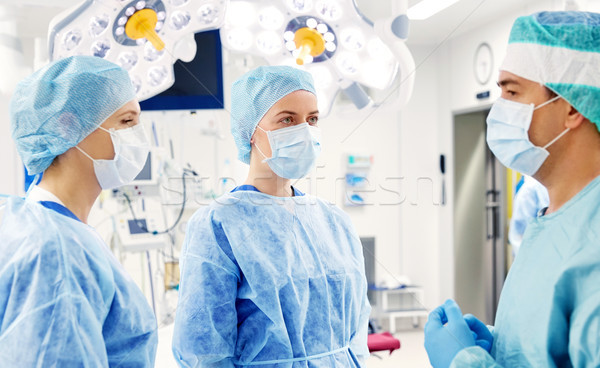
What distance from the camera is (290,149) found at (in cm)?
119

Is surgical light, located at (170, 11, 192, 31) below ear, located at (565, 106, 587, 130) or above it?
above

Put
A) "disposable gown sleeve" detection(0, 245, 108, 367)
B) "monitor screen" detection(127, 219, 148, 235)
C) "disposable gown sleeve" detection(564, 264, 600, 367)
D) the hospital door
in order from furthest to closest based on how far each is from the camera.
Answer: the hospital door
"monitor screen" detection(127, 219, 148, 235)
"disposable gown sleeve" detection(0, 245, 108, 367)
"disposable gown sleeve" detection(564, 264, 600, 367)

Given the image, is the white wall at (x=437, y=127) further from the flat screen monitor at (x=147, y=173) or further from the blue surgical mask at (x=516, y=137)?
the flat screen monitor at (x=147, y=173)

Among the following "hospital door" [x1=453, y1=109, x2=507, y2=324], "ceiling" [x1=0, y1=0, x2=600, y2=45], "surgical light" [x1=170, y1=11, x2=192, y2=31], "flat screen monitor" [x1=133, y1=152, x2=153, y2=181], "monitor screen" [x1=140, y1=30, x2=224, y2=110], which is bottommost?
"hospital door" [x1=453, y1=109, x2=507, y2=324]

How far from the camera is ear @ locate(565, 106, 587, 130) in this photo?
824 mm

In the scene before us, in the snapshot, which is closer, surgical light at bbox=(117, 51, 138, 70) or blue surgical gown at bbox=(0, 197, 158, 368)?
blue surgical gown at bbox=(0, 197, 158, 368)

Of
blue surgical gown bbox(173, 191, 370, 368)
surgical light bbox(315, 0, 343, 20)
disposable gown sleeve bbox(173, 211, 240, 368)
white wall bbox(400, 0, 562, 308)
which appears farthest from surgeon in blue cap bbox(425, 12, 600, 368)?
white wall bbox(400, 0, 562, 308)

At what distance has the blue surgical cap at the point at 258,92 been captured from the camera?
1.19 meters

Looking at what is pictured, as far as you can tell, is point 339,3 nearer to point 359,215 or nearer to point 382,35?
point 382,35

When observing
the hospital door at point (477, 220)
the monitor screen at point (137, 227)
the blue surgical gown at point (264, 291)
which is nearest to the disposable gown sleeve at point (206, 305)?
the blue surgical gown at point (264, 291)

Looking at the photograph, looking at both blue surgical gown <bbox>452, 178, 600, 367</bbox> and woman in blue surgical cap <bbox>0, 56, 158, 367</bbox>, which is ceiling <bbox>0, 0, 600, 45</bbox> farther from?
blue surgical gown <bbox>452, 178, 600, 367</bbox>

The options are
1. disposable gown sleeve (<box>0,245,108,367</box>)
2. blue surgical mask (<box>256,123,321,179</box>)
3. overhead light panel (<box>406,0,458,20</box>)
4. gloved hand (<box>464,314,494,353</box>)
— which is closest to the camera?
disposable gown sleeve (<box>0,245,108,367</box>)

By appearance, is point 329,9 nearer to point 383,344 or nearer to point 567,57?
point 567,57

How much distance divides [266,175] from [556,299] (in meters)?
0.70
